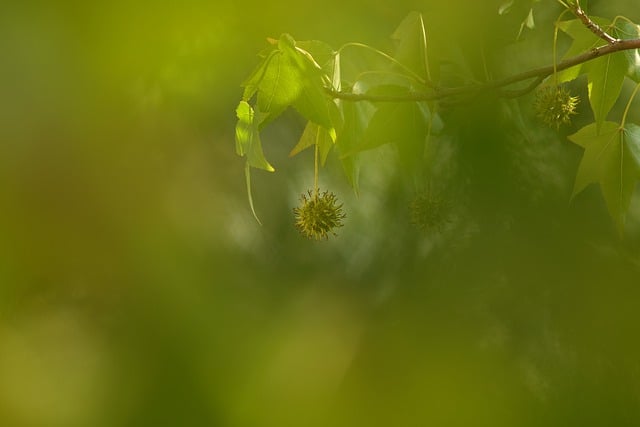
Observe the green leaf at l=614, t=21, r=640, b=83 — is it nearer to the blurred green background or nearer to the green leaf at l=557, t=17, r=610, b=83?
the green leaf at l=557, t=17, r=610, b=83

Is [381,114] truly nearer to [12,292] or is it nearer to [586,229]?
[586,229]

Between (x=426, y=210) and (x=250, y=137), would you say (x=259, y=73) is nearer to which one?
(x=250, y=137)

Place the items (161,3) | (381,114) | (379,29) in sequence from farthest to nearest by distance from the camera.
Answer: (161,3) → (379,29) → (381,114)

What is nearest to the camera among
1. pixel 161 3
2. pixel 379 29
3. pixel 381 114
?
pixel 381 114

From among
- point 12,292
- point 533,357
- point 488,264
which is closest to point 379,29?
point 488,264

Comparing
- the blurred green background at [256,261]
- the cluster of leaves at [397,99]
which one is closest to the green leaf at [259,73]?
the cluster of leaves at [397,99]

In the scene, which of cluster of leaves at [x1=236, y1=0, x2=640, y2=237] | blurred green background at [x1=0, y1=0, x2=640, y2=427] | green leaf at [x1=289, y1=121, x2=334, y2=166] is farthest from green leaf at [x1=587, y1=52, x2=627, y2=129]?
blurred green background at [x1=0, y1=0, x2=640, y2=427]
